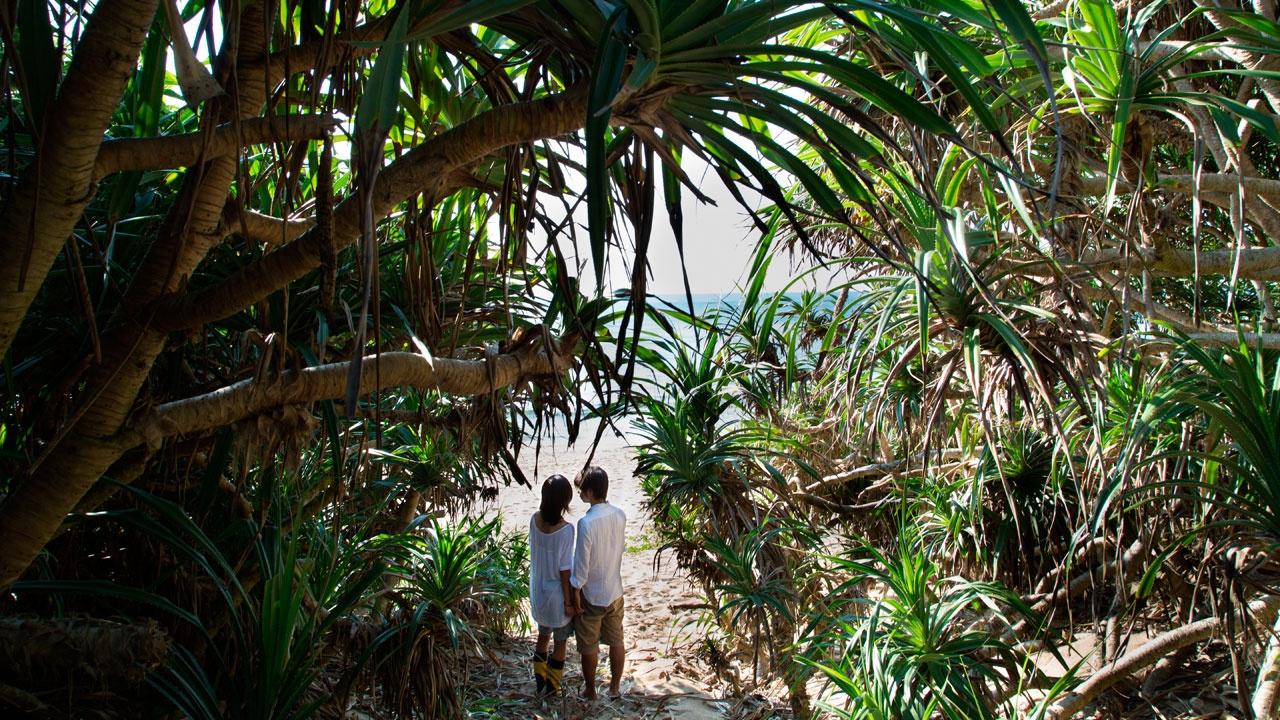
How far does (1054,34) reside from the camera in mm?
1858

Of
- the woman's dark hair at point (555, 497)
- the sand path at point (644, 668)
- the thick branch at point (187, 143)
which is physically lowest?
the sand path at point (644, 668)

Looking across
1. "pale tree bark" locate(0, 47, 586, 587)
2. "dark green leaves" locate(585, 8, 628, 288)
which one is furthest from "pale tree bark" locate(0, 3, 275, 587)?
"dark green leaves" locate(585, 8, 628, 288)

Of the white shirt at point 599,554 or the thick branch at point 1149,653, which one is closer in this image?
the thick branch at point 1149,653

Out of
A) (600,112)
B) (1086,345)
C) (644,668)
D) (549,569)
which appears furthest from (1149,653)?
(644,668)

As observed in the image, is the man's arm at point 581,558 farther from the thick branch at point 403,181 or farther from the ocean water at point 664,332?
the thick branch at point 403,181

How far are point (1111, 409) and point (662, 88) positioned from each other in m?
1.79

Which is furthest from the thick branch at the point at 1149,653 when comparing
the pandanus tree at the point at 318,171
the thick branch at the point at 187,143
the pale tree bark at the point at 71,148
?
the pale tree bark at the point at 71,148

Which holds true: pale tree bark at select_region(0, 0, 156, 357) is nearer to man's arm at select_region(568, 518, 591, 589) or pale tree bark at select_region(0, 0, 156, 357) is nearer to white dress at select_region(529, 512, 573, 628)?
man's arm at select_region(568, 518, 591, 589)

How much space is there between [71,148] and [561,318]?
125cm

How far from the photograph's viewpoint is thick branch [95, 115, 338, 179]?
934 mm

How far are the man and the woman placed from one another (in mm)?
72

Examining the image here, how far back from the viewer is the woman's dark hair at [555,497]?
3.50m

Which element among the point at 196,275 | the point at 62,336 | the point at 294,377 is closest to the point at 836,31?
the point at 294,377

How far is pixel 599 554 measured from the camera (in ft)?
11.5
